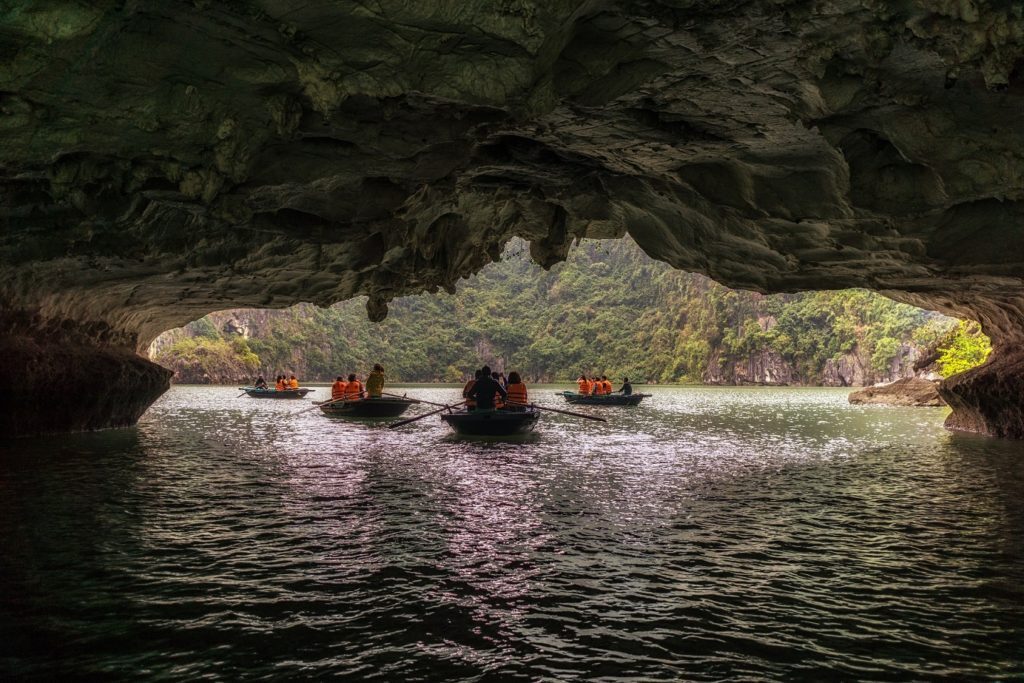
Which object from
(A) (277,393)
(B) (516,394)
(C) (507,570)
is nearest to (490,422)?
(B) (516,394)

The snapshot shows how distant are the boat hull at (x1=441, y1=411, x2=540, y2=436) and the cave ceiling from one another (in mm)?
5771

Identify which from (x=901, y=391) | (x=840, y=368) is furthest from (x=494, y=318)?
(x=901, y=391)

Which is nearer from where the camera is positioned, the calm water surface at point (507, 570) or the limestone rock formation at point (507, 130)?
the calm water surface at point (507, 570)

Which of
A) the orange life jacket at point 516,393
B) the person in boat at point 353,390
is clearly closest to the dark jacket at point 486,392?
the orange life jacket at point 516,393

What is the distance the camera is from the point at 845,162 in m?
12.2

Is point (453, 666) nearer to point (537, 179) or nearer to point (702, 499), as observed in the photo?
point (702, 499)

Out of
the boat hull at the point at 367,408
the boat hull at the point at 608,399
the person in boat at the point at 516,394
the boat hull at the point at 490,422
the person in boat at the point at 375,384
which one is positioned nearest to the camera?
the boat hull at the point at 490,422

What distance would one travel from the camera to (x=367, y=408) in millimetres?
29344

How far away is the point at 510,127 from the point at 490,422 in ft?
34.2

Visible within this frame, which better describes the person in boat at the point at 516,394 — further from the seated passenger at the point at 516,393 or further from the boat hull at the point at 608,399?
the boat hull at the point at 608,399

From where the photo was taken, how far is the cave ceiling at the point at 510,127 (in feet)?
28.0

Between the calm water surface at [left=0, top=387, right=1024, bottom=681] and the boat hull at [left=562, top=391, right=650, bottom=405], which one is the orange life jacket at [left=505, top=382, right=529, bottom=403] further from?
the boat hull at [left=562, top=391, right=650, bottom=405]

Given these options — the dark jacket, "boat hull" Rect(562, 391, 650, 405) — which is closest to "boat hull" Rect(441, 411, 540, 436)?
the dark jacket

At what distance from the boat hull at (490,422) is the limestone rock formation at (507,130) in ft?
19.2
